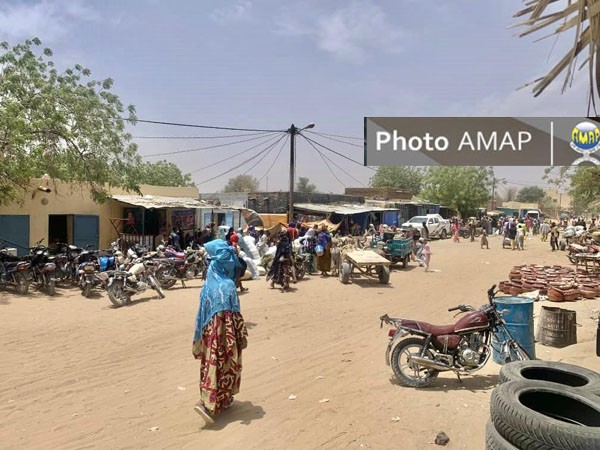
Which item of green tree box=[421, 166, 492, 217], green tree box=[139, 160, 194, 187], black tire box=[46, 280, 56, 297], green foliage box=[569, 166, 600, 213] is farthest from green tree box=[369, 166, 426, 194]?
black tire box=[46, 280, 56, 297]

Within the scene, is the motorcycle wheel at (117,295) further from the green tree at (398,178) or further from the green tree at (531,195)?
the green tree at (531,195)

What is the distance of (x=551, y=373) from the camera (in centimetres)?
416

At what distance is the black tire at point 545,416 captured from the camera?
282cm

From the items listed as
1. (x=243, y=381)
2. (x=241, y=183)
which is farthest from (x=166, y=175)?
(x=243, y=381)

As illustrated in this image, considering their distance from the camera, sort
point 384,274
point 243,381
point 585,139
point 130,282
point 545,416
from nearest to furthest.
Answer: point 545,416 < point 243,381 < point 130,282 < point 585,139 < point 384,274

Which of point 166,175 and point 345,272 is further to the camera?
point 166,175

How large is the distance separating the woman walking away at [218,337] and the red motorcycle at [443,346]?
1850 millimetres

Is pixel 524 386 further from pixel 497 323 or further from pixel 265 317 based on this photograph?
pixel 265 317

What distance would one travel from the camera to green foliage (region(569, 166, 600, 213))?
23.9 m

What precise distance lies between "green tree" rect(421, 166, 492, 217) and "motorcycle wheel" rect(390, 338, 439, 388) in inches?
1633

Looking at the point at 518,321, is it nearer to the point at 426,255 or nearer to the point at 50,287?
the point at 50,287

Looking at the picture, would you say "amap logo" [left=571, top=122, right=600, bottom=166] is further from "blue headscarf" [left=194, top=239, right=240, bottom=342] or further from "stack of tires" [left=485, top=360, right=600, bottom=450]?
"blue headscarf" [left=194, top=239, right=240, bottom=342]

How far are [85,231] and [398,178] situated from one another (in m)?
53.2

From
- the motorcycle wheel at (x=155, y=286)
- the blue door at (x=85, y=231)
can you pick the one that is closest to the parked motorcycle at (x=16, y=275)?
the motorcycle wheel at (x=155, y=286)
